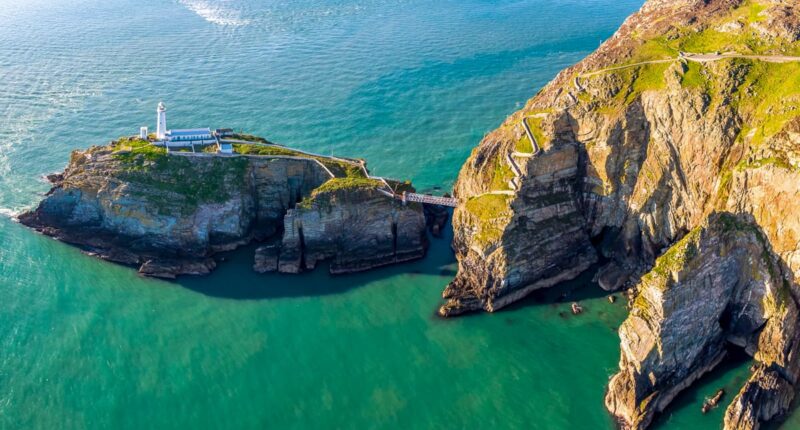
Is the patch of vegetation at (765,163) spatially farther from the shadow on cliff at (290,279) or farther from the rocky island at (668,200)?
the shadow on cliff at (290,279)

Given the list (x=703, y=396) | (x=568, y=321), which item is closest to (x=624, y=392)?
(x=703, y=396)

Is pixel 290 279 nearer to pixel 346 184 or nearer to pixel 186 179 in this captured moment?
pixel 346 184

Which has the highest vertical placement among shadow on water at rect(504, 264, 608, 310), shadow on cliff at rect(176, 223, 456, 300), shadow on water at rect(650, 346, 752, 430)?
shadow on cliff at rect(176, 223, 456, 300)

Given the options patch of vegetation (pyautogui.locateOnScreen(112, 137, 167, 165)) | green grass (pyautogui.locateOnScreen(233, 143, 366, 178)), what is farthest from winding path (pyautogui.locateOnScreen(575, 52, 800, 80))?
patch of vegetation (pyautogui.locateOnScreen(112, 137, 167, 165))

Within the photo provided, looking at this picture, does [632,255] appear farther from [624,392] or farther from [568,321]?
[624,392]

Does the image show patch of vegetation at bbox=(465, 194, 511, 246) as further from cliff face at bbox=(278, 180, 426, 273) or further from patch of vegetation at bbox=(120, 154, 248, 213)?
patch of vegetation at bbox=(120, 154, 248, 213)

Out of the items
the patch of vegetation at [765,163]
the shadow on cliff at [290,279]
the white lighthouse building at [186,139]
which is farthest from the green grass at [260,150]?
the patch of vegetation at [765,163]
